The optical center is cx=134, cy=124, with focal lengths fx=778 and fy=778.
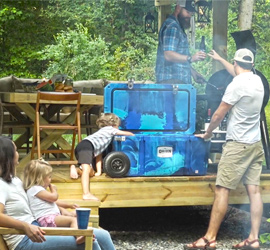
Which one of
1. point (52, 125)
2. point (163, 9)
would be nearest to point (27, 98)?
point (52, 125)

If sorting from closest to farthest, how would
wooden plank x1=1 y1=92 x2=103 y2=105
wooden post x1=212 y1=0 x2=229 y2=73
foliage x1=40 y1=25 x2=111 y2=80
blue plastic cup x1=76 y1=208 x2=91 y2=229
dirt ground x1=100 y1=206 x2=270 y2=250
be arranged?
blue plastic cup x1=76 y1=208 x2=91 y2=229 → dirt ground x1=100 y1=206 x2=270 y2=250 → wooden plank x1=1 y1=92 x2=103 y2=105 → wooden post x1=212 y1=0 x2=229 y2=73 → foliage x1=40 y1=25 x2=111 y2=80

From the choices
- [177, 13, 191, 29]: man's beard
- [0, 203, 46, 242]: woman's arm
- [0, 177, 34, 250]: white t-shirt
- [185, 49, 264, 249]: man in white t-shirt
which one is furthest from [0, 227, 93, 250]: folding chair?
[177, 13, 191, 29]: man's beard

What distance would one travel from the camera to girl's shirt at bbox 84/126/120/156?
5.79 m

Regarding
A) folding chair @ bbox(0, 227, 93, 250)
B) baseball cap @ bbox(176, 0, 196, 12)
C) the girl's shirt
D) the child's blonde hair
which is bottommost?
folding chair @ bbox(0, 227, 93, 250)

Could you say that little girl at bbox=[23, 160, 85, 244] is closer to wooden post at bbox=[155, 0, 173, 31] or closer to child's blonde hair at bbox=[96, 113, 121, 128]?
child's blonde hair at bbox=[96, 113, 121, 128]

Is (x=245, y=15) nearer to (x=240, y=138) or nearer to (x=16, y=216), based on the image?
(x=240, y=138)

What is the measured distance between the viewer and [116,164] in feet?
19.0

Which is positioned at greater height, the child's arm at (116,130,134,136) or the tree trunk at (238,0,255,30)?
the tree trunk at (238,0,255,30)

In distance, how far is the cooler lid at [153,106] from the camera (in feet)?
19.2

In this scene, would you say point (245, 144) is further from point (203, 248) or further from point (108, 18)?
point (108, 18)

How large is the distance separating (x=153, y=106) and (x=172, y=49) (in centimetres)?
52

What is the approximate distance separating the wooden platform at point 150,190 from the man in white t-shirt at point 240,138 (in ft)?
1.17

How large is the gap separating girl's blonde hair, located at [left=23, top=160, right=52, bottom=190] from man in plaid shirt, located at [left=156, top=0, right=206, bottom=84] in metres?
2.31

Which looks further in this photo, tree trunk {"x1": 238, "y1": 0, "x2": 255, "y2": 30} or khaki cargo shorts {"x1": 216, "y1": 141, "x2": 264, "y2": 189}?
tree trunk {"x1": 238, "y1": 0, "x2": 255, "y2": 30}
